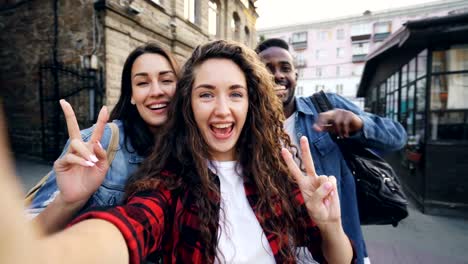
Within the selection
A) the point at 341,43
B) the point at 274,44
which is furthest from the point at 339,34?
the point at 274,44

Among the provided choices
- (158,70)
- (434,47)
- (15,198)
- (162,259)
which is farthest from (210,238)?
(434,47)

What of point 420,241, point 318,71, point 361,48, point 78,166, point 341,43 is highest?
point 341,43

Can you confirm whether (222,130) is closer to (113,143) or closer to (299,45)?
(113,143)

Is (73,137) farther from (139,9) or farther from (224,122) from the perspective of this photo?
(139,9)

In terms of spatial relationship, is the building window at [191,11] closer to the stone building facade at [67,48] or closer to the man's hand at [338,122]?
the stone building facade at [67,48]

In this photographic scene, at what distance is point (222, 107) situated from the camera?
149cm

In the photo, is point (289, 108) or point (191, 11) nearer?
point (289, 108)

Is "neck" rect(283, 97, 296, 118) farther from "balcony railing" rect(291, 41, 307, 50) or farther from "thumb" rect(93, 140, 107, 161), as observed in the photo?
"balcony railing" rect(291, 41, 307, 50)

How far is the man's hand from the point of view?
1.70 metres

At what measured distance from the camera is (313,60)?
111ft

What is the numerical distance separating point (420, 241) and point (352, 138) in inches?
136

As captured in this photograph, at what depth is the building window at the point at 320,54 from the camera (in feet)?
109

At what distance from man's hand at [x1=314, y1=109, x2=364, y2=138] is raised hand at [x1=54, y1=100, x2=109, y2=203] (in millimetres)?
1244

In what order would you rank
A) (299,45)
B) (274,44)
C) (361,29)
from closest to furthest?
(274,44)
(361,29)
(299,45)
